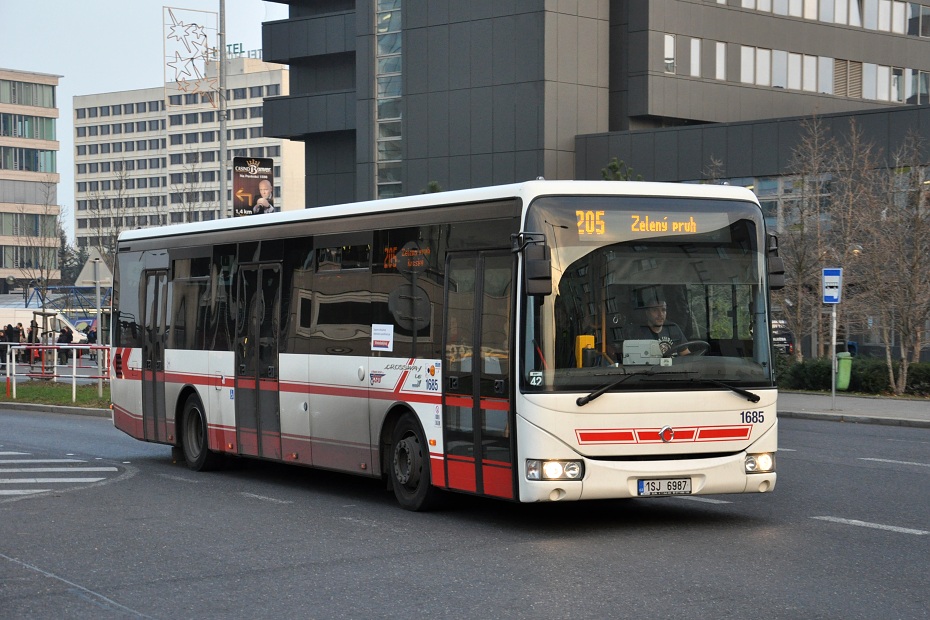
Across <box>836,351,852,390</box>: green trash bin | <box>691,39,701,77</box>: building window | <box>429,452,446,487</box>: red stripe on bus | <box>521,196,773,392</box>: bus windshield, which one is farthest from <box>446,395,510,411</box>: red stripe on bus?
<box>691,39,701,77</box>: building window

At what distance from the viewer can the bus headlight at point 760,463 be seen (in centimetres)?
1147

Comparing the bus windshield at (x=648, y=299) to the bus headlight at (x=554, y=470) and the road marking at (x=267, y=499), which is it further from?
the road marking at (x=267, y=499)

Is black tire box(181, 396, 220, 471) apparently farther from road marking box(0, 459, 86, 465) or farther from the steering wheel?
the steering wheel

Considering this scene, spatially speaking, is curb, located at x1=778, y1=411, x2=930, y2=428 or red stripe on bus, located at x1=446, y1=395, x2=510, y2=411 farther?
curb, located at x1=778, y1=411, x2=930, y2=428

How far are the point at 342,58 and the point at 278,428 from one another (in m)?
55.4

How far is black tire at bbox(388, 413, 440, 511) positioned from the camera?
1238 centimetres

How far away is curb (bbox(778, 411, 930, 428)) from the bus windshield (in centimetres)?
1395

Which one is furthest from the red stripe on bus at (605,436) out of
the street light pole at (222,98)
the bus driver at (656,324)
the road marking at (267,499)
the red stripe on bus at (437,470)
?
the street light pole at (222,98)

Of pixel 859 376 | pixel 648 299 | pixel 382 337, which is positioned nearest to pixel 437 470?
pixel 382 337

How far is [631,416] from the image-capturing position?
11078 millimetres

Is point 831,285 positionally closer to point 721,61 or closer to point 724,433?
point 724,433

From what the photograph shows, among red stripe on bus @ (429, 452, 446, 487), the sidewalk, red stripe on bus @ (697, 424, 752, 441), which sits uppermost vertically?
red stripe on bus @ (697, 424, 752, 441)

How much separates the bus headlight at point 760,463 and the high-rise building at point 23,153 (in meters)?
129

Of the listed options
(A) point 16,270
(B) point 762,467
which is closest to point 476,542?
(B) point 762,467
